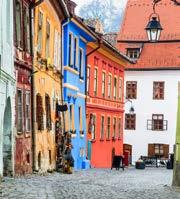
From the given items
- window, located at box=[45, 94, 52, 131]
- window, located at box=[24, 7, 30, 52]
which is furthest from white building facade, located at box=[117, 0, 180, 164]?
window, located at box=[24, 7, 30, 52]

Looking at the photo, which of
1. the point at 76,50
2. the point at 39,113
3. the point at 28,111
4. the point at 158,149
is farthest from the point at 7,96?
the point at 158,149

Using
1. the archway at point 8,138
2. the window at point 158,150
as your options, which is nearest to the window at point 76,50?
the archway at point 8,138

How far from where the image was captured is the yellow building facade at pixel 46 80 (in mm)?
22391

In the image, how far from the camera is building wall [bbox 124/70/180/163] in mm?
60969

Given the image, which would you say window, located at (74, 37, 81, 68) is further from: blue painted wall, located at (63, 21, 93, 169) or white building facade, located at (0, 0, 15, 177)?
white building facade, located at (0, 0, 15, 177)

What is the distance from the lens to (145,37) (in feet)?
211

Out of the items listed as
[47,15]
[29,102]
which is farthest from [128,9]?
[29,102]

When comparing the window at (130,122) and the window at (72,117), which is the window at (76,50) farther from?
the window at (130,122)

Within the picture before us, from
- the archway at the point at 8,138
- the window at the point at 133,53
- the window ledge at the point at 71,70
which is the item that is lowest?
the archway at the point at 8,138

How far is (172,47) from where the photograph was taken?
63.4 m

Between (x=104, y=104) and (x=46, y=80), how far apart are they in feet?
60.5

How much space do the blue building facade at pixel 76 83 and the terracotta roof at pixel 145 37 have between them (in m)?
24.7

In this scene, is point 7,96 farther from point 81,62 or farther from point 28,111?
point 81,62

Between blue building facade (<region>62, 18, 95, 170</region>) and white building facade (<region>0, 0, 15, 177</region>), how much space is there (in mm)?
12132
